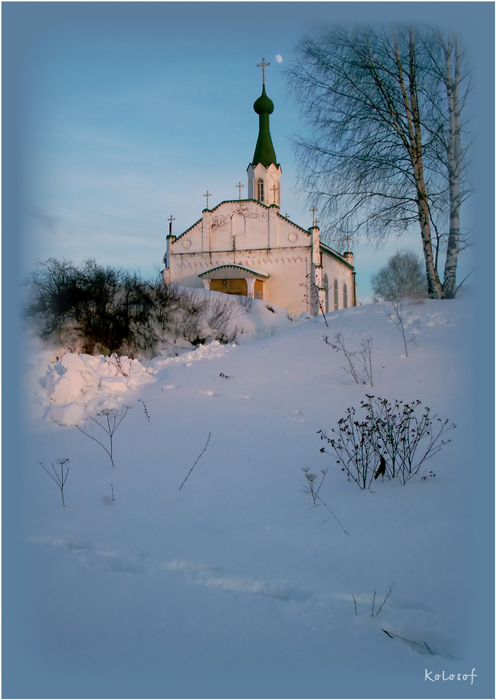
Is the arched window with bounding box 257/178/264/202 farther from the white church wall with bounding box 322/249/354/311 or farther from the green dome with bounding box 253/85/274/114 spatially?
the white church wall with bounding box 322/249/354/311

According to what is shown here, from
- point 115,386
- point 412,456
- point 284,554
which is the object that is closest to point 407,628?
point 284,554

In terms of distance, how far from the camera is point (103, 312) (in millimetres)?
12391

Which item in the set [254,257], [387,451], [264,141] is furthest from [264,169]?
[387,451]

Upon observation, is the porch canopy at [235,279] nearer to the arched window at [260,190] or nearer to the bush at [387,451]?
the arched window at [260,190]

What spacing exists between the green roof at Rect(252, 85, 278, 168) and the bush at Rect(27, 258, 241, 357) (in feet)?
72.0

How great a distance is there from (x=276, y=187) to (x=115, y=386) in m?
28.5

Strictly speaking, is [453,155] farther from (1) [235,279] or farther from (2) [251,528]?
(1) [235,279]

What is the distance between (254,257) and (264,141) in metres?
9.83

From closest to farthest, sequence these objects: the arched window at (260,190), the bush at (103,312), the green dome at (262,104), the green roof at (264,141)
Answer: the bush at (103,312), the green dome at (262,104), the green roof at (264,141), the arched window at (260,190)

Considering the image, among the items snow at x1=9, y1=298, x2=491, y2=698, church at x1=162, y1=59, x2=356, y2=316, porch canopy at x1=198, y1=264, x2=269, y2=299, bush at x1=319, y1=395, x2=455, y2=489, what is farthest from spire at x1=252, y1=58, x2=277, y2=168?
bush at x1=319, y1=395, x2=455, y2=489

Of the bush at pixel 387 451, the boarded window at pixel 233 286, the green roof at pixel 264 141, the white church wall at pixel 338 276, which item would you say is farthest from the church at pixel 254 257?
the bush at pixel 387 451

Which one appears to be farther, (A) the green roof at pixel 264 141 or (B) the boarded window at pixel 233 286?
(A) the green roof at pixel 264 141

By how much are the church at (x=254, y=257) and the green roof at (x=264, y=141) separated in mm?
5368

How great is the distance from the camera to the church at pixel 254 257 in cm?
2755
